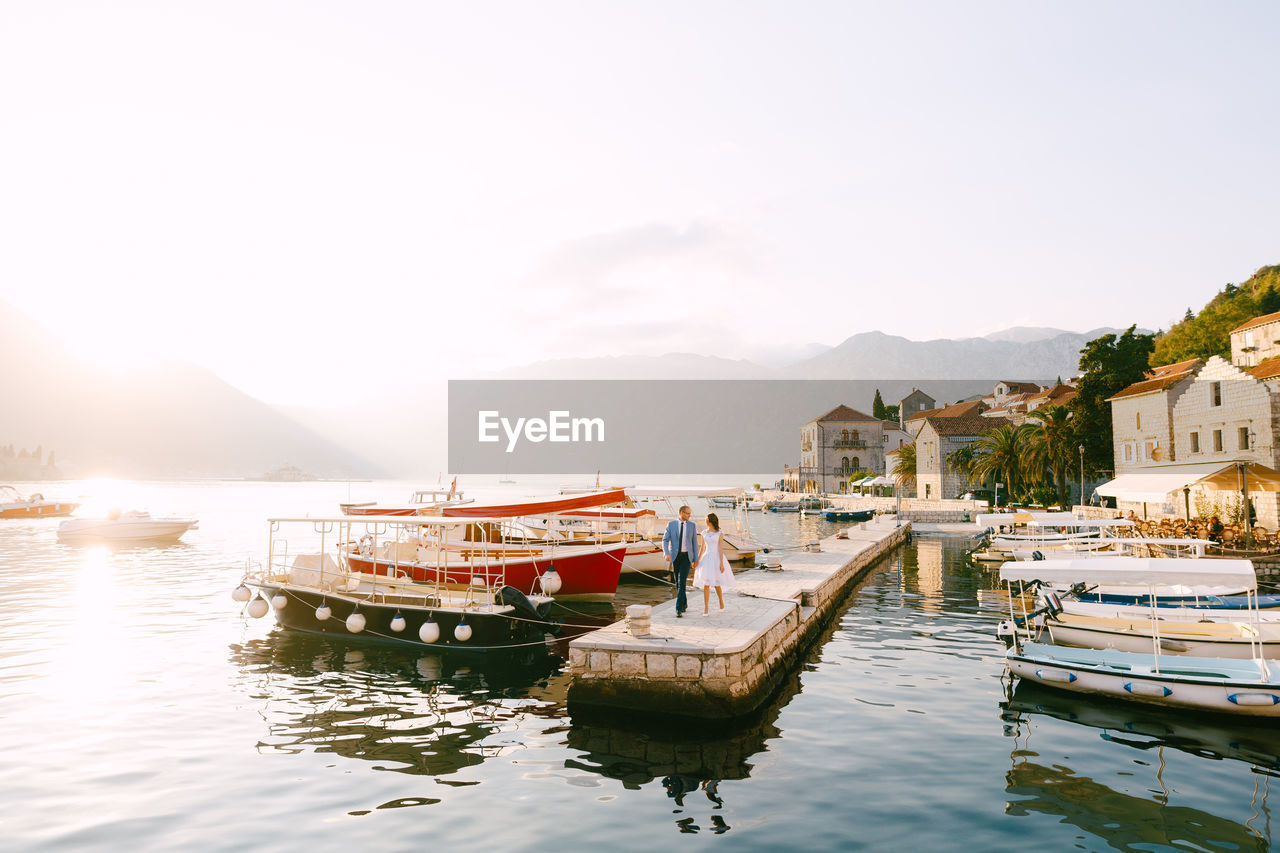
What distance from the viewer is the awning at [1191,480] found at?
1203 inches

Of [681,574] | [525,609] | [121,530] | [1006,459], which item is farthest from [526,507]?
[1006,459]

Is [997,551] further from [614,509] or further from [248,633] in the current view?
[248,633]

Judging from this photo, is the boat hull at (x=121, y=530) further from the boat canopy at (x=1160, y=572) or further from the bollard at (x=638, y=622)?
the boat canopy at (x=1160, y=572)

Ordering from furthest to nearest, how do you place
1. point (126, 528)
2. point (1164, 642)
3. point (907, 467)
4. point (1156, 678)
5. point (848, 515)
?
point (907, 467) → point (848, 515) → point (126, 528) → point (1164, 642) → point (1156, 678)

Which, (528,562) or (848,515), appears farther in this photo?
(848,515)

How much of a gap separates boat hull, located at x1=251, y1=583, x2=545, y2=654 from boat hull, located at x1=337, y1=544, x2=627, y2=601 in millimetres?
3168

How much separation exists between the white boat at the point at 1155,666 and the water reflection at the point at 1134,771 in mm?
324

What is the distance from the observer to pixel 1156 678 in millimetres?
12070

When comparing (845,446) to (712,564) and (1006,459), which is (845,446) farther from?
(712,564)

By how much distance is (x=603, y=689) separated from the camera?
1225 cm

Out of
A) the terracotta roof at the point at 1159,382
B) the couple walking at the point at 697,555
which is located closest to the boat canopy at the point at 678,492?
the couple walking at the point at 697,555

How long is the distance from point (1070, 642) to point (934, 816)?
9.16 m

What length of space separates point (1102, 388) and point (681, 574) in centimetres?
5228

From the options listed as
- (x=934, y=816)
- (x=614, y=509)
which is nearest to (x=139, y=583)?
(x=614, y=509)
